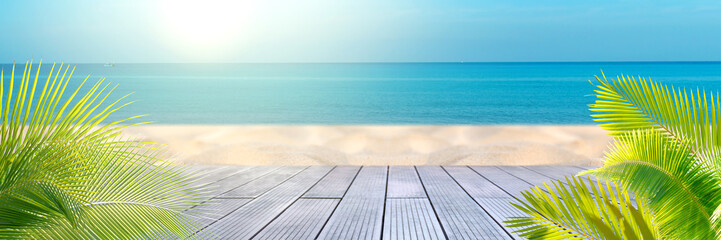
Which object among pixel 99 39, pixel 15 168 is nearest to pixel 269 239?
pixel 15 168

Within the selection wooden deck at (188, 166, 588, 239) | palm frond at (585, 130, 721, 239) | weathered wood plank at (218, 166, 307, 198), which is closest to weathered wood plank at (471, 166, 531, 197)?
wooden deck at (188, 166, 588, 239)

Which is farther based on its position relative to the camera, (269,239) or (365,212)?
(365,212)

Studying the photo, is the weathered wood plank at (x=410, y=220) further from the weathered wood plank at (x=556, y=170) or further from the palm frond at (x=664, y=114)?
the weathered wood plank at (x=556, y=170)

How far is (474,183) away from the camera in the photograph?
10.1 ft

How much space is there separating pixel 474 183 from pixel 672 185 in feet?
6.35

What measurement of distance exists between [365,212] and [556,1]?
39.0 metres

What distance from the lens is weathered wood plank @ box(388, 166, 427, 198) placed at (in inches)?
107

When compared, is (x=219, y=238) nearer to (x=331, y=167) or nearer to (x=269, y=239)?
(x=269, y=239)

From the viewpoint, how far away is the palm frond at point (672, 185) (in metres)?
1.13

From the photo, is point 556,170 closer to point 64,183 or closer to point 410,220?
point 410,220

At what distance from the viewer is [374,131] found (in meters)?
5.44

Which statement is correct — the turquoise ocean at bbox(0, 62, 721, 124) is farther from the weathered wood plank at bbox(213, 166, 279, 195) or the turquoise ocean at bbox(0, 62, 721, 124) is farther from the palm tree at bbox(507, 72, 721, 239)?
the palm tree at bbox(507, 72, 721, 239)

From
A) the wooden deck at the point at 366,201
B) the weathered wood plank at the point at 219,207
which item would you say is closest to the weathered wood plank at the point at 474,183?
the wooden deck at the point at 366,201

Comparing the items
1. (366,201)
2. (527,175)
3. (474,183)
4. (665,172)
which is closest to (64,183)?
(665,172)
